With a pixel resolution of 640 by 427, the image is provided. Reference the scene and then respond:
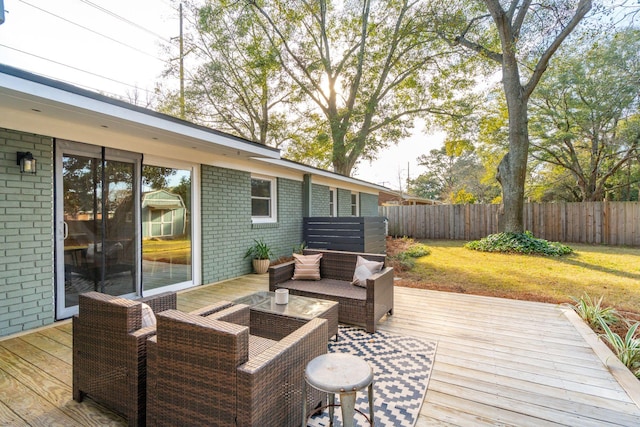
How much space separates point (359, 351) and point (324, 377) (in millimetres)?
1532

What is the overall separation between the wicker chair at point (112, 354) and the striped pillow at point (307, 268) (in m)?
2.28

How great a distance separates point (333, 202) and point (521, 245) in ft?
20.8

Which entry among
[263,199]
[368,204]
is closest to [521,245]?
[368,204]

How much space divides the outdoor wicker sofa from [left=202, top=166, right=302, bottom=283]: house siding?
217 centimetres

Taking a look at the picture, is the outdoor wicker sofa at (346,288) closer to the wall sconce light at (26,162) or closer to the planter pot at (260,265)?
the planter pot at (260,265)

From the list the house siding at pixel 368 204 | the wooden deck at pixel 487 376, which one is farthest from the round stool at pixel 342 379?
the house siding at pixel 368 204

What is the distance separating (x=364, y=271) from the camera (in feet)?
13.1

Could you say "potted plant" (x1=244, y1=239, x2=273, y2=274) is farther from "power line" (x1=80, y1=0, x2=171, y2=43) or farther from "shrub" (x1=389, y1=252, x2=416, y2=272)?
"power line" (x1=80, y1=0, x2=171, y2=43)

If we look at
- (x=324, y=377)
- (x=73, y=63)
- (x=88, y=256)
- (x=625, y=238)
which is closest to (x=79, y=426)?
(x=324, y=377)

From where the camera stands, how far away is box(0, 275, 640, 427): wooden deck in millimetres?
2020

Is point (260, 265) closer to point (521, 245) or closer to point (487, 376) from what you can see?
point (487, 376)

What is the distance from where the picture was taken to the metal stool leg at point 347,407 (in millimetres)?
1581

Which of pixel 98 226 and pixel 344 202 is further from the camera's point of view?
pixel 344 202

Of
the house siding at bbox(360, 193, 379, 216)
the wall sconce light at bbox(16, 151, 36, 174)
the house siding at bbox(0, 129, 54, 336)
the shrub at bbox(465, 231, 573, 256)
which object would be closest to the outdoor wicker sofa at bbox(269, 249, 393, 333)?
the house siding at bbox(0, 129, 54, 336)
